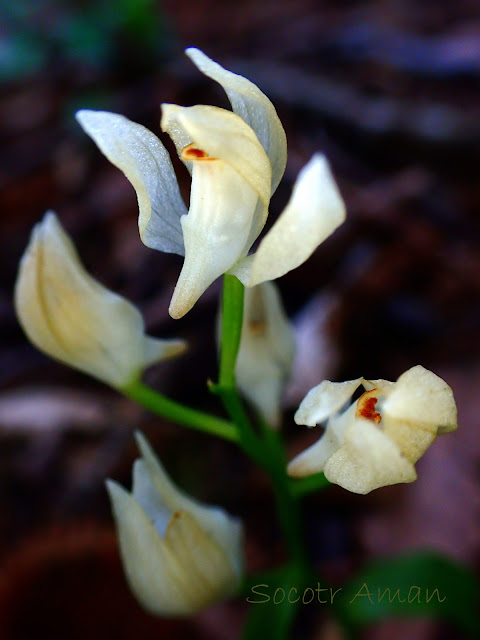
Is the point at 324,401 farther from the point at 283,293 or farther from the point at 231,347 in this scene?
the point at 283,293

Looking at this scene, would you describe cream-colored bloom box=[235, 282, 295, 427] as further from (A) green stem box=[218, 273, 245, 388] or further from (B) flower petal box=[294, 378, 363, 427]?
(B) flower petal box=[294, 378, 363, 427]

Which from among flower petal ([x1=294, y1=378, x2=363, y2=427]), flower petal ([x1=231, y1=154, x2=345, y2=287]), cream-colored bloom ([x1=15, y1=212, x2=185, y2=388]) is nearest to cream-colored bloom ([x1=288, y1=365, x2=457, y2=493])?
flower petal ([x1=294, y1=378, x2=363, y2=427])

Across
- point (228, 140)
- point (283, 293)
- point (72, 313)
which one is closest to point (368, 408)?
point (228, 140)

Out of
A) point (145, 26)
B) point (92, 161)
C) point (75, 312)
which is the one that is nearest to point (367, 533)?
point (75, 312)

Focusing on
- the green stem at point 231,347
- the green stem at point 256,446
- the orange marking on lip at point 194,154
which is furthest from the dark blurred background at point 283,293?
the orange marking on lip at point 194,154

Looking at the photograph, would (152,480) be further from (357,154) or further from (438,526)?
(357,154)

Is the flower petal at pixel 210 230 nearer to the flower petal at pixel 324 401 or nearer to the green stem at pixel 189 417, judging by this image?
the flower petal at pixel 324 401
